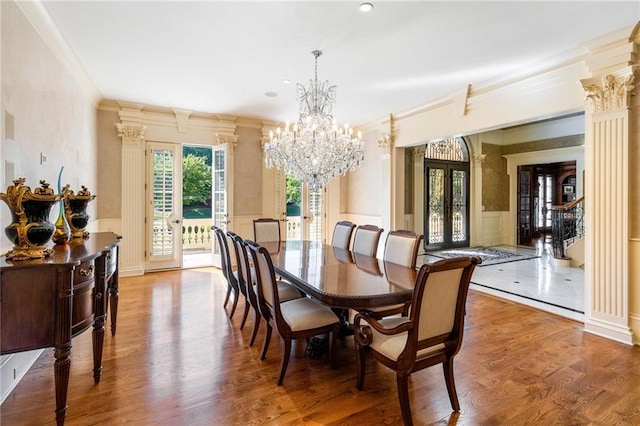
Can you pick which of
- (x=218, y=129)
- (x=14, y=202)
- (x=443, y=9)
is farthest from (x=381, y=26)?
(x=218, y=129)

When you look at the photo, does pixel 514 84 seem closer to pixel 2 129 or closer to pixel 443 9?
pixel 443 9

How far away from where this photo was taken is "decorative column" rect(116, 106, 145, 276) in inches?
208

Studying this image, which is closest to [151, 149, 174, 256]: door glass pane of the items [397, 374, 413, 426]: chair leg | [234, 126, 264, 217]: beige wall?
[234, 126, 264, 217]: beige wall

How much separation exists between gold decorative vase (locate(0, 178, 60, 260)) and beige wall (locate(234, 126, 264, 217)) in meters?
4.21

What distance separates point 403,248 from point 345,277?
814 millimetres

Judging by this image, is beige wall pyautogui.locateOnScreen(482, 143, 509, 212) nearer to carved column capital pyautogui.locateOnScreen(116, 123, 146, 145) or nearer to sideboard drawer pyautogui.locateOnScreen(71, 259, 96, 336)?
carved column capital pyautogui.locateOnScreen(116, 123, 146, 145)

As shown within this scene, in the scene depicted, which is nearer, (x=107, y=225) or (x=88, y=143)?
(x=88, y=143)

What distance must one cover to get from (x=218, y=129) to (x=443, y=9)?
174 inches

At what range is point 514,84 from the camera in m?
3.89

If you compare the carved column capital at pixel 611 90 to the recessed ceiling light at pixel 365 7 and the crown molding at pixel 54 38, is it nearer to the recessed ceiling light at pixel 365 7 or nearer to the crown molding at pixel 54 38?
the recessed ceiling light at pixel 365 7

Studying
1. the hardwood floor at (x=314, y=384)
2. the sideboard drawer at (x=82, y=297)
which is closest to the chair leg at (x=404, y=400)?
the hardwood floor at (x=314, y=384)

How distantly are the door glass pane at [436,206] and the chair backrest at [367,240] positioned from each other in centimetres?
453

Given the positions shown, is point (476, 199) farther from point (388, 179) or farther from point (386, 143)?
point (386, 143)

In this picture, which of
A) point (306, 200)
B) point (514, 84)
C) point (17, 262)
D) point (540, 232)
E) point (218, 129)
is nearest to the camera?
point (17, 262)
